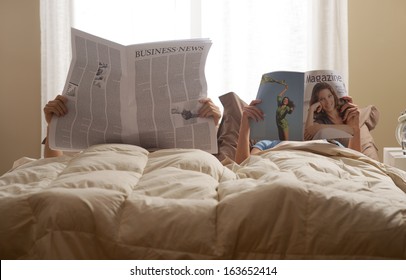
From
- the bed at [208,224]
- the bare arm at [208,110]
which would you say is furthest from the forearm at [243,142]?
the bed at [208,224]

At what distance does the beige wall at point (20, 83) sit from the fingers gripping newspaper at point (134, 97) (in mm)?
2081

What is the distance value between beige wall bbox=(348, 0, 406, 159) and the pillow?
156 centimetres

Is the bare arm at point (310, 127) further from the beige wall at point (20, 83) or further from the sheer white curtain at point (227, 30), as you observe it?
the beige wall at point (20, 83)

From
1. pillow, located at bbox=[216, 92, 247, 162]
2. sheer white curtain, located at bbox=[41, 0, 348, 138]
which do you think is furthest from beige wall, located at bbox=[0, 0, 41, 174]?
pillow, located at bbox=[216, 92, 247, 162]

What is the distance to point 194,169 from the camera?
153 centimetres

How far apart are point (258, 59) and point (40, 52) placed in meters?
1.44

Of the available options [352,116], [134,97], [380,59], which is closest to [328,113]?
[352,116]

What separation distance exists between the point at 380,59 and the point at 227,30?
976 mm

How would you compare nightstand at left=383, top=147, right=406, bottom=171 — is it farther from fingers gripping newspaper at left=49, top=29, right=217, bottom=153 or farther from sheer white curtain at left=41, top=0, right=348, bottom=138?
sheer white curtain at left=41, top=0, right=348, bottom=138

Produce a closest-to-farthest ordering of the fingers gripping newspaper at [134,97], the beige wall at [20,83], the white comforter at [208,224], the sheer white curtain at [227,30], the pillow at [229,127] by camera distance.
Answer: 1. the white comforter at [208,224]
2. the fingers gripping newspaper at [134,97]
3. the pillow at [229,127]
4. the sheer white curtain at [227,30]
5. the beige wall at [20,83]

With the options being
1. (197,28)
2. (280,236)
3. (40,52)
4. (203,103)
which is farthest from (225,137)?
(40,52)

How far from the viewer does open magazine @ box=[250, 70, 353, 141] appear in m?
2.11

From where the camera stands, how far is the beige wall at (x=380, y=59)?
12.5 feet

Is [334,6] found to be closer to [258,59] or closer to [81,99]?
[258,59]
